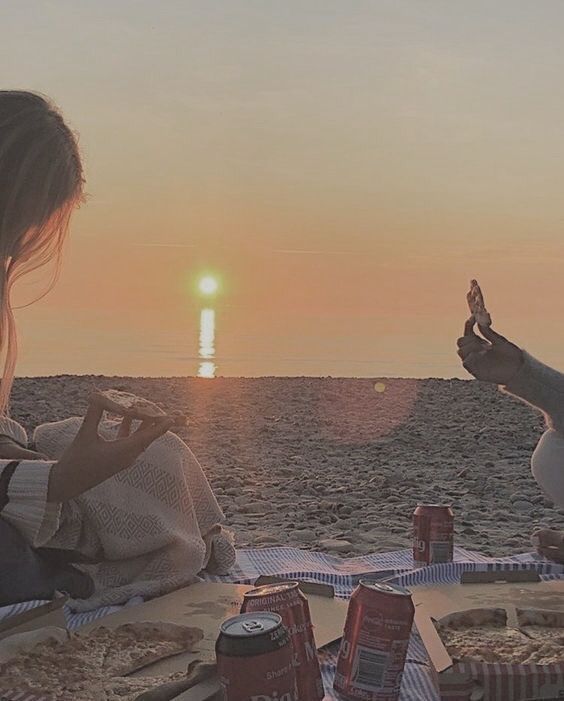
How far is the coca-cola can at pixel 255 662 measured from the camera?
6.63ft

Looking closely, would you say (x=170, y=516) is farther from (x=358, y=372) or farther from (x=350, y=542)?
(x=358, y=372)

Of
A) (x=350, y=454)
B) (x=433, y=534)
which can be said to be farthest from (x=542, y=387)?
(x=350, y=454)

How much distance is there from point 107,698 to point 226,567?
1533 millimetres

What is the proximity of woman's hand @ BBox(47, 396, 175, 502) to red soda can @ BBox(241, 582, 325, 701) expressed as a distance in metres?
0.90

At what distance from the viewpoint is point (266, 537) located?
5.15m

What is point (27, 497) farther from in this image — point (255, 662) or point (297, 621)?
point (255, 662)

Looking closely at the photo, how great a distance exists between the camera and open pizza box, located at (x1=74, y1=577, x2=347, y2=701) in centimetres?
295

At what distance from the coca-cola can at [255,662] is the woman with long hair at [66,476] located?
1.21 m

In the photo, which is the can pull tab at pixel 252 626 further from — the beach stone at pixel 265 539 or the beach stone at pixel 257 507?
the beach stone at pixel 257 507

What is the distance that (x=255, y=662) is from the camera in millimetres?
2020

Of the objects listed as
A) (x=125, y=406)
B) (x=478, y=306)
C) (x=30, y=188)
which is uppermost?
(x=30, y=188)

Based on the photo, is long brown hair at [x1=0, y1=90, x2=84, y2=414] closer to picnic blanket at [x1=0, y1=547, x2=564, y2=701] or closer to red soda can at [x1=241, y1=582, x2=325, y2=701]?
picnic blanket at [x1=0, y1=547, x2=564, y2=701]

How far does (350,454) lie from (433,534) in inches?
169

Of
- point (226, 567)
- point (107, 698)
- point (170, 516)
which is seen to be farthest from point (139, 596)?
point (107, 698)
